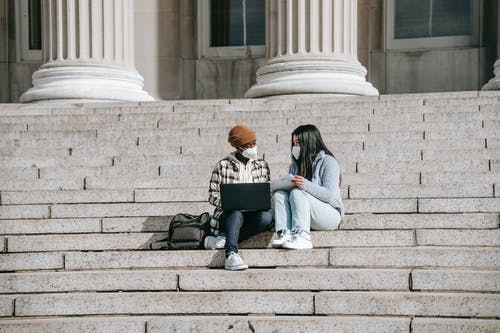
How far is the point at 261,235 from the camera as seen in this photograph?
11.2m

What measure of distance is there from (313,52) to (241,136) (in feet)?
24.9

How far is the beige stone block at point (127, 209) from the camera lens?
40.2 ft

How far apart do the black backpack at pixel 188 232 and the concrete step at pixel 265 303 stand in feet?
2.79

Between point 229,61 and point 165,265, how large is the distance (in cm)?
1423

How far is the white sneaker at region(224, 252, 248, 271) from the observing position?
10.5 m

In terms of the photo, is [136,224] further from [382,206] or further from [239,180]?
[382,206]

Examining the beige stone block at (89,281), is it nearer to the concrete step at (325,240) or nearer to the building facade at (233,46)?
the concrete step at (325,240)

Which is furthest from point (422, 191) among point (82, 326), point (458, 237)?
point (82, 326)

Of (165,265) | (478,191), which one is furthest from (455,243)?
(165,265)

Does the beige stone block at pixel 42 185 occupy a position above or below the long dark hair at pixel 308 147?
below

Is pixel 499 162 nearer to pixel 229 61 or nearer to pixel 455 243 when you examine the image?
pixel 455 243

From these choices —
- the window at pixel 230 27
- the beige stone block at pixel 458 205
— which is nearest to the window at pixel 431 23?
the window at pixel 230 27

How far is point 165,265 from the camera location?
10961 mm

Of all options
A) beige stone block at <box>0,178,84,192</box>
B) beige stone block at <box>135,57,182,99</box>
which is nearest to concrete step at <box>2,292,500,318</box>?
beige stone block at <box>0,178,84,192</box>
